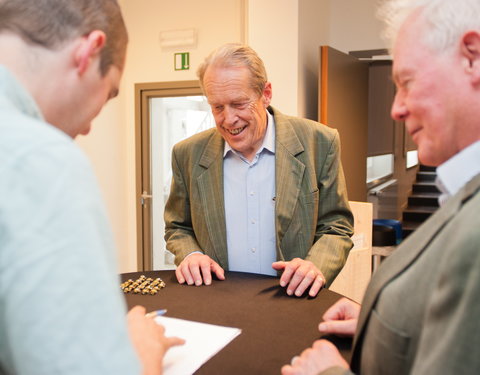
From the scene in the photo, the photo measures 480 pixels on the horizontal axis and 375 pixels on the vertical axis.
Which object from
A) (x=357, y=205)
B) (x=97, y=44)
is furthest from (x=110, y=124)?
(x=97, y=44)

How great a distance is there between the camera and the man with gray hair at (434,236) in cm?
61

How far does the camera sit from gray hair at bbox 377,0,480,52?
0.82 m

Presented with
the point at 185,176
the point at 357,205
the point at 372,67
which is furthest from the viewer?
the point at 372,67

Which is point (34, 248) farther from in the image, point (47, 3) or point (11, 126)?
point (47, 3)

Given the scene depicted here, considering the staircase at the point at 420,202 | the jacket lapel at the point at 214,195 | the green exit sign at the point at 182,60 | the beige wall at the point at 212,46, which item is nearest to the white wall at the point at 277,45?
the beige wall at the point at 212,46

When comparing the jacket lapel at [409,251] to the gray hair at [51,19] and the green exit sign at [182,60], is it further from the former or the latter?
the green exit sign at [182,60]

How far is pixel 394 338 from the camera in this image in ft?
2.56

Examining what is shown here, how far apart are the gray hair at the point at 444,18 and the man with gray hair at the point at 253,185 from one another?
1133 mm

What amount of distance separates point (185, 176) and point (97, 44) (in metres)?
1.45

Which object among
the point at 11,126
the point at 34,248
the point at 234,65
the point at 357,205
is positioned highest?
the point at 234,65

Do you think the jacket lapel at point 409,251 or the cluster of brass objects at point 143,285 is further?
the cluster of brass objects at point 143,285

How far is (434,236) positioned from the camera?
781 millimetres

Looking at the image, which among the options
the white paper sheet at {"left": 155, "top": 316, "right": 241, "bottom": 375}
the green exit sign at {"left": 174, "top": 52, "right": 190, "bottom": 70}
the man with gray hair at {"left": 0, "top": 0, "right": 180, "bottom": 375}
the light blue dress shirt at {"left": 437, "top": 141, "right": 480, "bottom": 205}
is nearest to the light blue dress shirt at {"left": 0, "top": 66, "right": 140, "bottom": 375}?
the man with gray hair at {"left": 0, "top": 0, "right": 180, "bottom": 375}

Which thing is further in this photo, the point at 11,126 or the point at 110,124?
the point at 110,124
